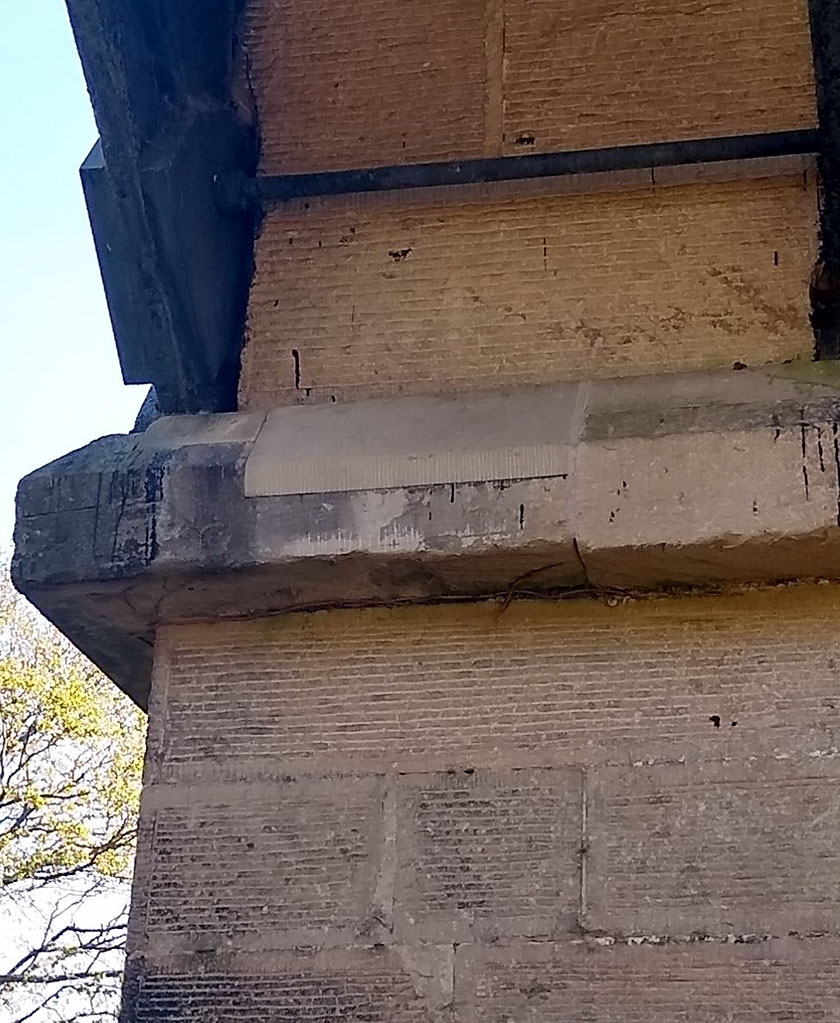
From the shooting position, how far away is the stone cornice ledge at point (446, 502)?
1.90 meters

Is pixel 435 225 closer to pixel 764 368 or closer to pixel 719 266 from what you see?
pixel 719 266

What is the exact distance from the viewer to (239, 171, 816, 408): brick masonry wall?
224cm

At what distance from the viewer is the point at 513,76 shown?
2455mm

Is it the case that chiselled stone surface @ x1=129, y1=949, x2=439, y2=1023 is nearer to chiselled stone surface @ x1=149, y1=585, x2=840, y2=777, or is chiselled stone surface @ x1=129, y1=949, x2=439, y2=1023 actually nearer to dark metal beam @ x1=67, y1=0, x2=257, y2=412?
chiselled stone surface @ x1=149, y1=585, x2=840, y2=777

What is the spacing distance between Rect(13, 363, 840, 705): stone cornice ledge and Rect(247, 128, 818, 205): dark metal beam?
422 mm

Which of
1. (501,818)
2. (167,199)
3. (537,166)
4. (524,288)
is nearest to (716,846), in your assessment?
(501,818)

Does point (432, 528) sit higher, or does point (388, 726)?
point (432, 528)

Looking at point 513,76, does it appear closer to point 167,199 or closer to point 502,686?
point 167,199

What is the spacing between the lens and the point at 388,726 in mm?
2010

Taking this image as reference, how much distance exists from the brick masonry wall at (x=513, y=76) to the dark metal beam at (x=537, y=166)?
0.08m

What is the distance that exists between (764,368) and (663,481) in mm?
308

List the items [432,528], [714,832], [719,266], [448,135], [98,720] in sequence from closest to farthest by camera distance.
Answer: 1. [714,832]
2. [432,528]
3. [719,266]
4. [448,135]
5. [98,720]

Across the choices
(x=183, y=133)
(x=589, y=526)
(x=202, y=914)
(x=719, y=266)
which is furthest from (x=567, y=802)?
(x=183, y=133)

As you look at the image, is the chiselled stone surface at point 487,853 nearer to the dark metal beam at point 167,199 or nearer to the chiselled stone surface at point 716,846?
the chiselled stone surface at point 716,846
